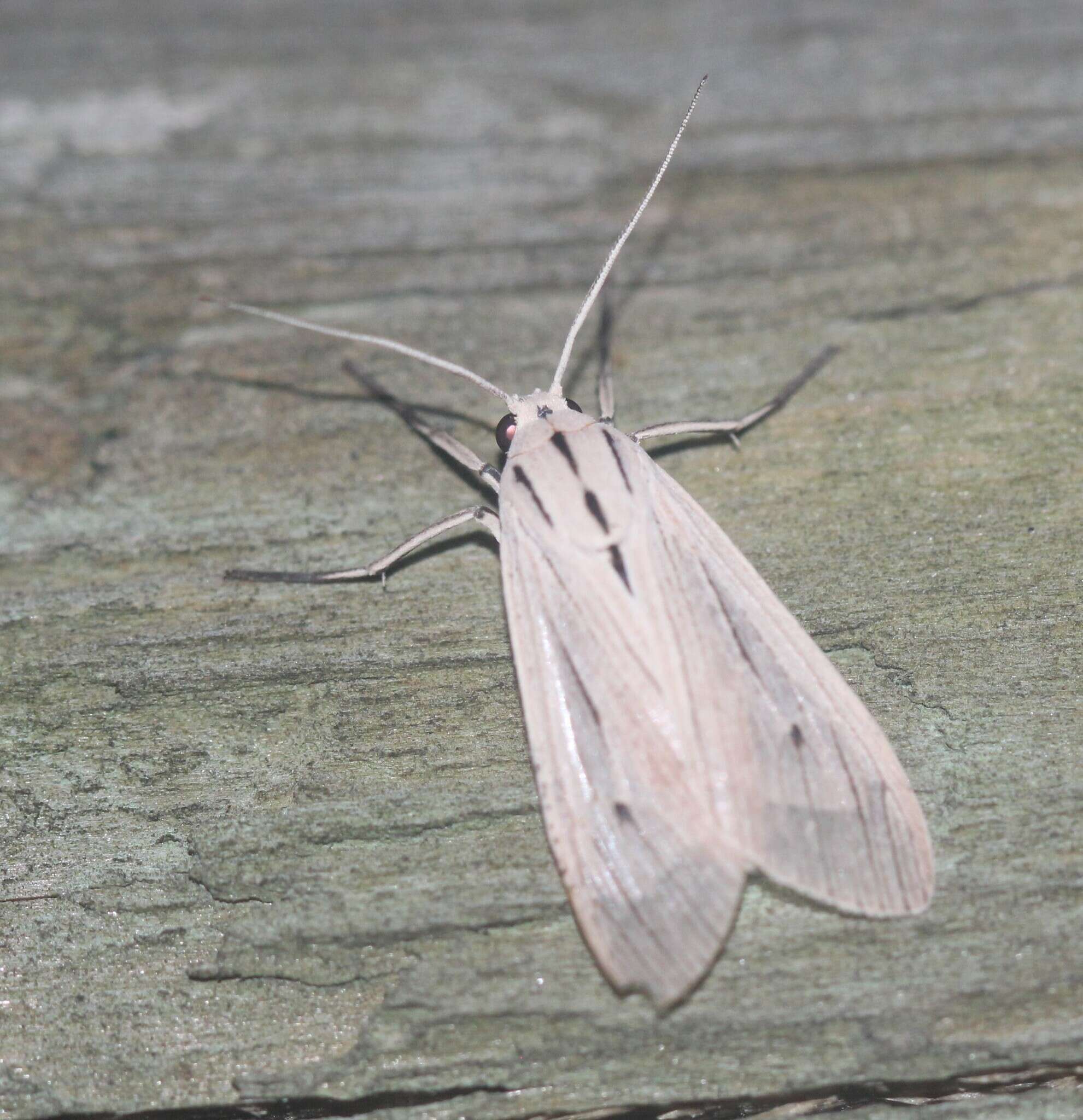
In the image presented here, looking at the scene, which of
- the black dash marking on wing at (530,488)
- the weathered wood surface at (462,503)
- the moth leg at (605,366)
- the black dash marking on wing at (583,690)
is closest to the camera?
the weathered wood surface at (462,503)

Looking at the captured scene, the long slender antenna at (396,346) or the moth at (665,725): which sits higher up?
the long slender antenna at (396,346)

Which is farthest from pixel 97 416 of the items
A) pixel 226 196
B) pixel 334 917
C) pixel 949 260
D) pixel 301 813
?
pixel 949 260

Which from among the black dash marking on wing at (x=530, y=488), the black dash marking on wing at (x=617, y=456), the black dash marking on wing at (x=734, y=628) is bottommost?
the black dash marking on wing at (x=734, y=628)

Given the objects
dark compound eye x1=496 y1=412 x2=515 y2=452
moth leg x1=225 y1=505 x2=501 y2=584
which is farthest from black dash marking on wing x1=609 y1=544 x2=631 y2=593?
dark compound eye x1=496 y1=412 x2=515 y2=452

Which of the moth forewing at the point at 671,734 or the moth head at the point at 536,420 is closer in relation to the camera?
the moth forewing at the point at 671,734

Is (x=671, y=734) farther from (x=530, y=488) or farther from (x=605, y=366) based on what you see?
(x=605, y=366)

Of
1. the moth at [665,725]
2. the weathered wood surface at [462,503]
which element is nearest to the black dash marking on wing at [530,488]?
the moth at [665,725]

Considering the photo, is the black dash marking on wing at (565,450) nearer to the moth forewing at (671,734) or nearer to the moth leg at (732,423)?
the moth forewing at (671,734)

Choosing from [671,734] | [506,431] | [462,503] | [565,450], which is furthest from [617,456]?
[671,734]

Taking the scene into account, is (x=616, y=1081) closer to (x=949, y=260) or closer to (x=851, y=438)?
(x=851, y=438)
